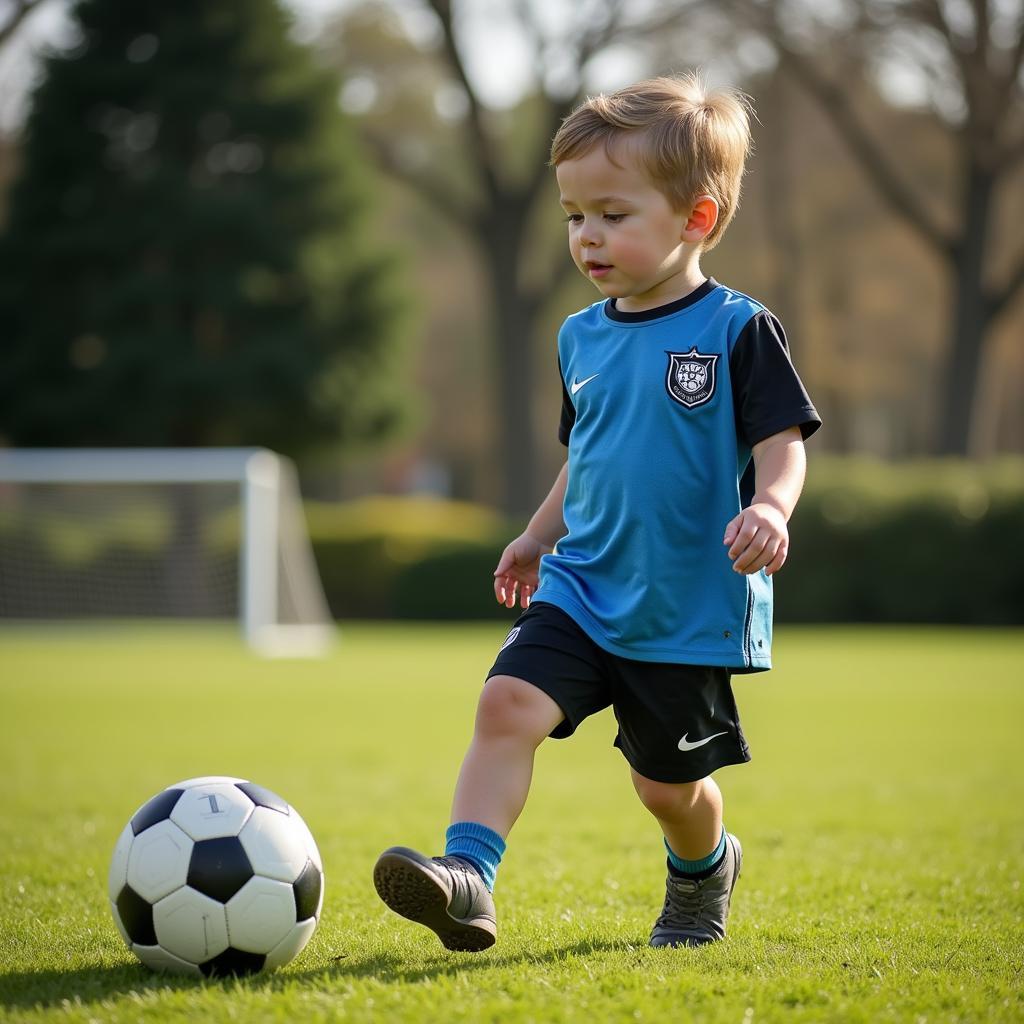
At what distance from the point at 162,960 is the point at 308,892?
34cm

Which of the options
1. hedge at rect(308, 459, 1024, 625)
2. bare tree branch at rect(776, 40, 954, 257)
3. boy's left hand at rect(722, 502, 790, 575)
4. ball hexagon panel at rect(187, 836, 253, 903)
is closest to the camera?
boy's left hand at rect(722, 502, 790, 575)

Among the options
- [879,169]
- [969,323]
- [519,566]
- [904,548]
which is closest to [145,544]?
[904,548]

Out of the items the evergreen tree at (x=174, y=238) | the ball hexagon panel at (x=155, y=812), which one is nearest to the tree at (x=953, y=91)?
the evergreen tree at (x=174, y=238)

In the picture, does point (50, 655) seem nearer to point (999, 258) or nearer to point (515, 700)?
point (515, 700)

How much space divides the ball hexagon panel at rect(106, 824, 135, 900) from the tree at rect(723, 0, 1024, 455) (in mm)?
22839

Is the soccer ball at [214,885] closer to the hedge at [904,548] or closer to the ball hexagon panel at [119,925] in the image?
the ball hexagon panel at [119,925]

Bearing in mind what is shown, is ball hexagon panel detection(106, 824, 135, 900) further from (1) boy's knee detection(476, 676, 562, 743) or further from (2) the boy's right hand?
(2) the boy's right hand

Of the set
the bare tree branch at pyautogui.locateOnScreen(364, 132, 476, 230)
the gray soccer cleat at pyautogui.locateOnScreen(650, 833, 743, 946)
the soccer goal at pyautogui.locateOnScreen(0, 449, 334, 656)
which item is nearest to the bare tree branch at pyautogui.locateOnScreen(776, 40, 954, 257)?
the bare tree branch at pyautogui.locateOnScreen(364, 132, 476, 230)

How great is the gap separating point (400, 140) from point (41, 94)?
9.17 metres

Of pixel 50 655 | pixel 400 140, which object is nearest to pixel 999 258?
pixel 400 140

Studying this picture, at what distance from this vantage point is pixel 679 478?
3252mm

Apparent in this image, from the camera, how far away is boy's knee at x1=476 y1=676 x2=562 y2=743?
3.12m

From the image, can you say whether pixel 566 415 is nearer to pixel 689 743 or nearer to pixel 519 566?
pixel 519 566

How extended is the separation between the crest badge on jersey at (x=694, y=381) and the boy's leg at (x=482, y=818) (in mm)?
771
